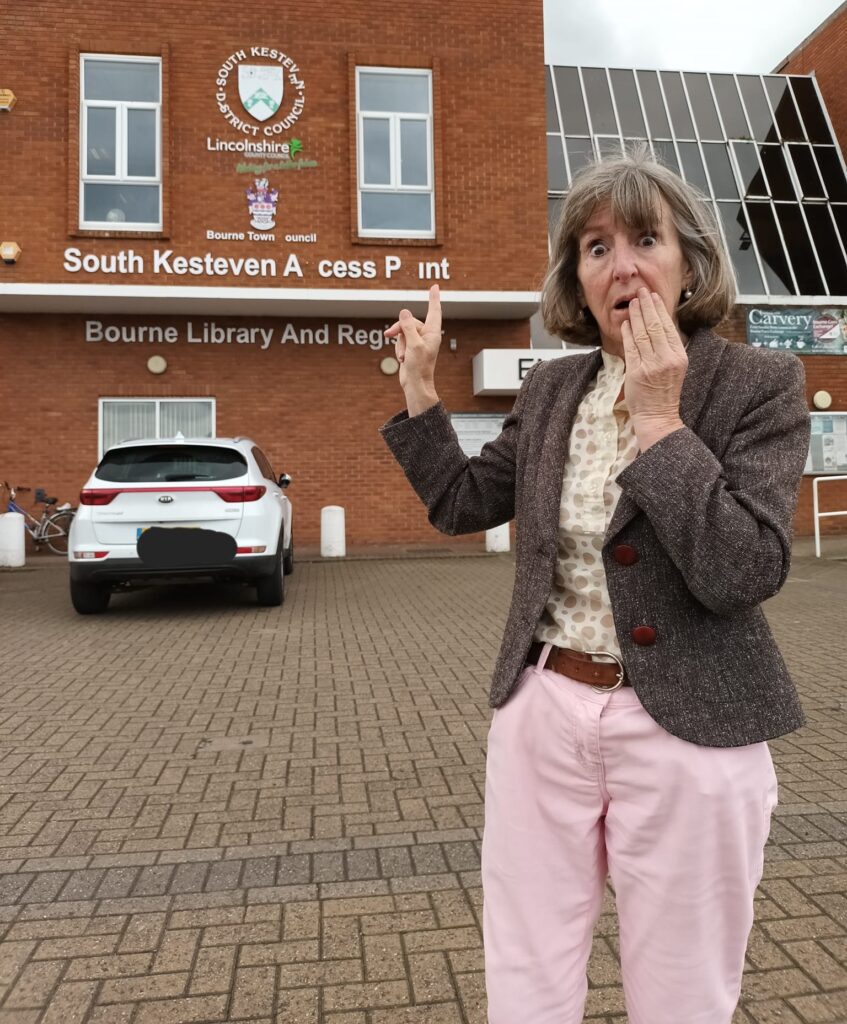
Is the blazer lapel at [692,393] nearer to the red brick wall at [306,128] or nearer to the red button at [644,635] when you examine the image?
the red button at [644,635]

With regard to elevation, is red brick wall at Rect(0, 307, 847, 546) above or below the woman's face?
above

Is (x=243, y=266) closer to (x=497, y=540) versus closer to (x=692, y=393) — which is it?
(x=497, y=540)

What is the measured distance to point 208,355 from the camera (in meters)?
13.9

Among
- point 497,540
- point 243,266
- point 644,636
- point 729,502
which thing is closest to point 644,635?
point 644,636

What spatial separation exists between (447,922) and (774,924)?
982 mm

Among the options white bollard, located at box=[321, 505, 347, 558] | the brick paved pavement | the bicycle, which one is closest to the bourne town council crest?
white bollard, located at box=[321, 505, 347, 558]

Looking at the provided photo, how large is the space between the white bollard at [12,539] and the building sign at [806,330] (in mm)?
12448

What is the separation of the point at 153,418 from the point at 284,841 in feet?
38.3

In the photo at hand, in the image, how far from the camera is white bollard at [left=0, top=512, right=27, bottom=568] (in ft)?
40.8

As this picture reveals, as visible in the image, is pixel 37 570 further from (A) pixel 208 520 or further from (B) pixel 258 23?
(B) pixel 258 23

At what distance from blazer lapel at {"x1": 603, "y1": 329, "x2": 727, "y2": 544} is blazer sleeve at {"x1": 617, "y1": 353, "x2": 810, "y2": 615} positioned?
2.5 inches

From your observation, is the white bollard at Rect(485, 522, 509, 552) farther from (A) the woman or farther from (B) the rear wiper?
(A) the woman

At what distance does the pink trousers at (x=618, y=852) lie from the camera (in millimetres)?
1338

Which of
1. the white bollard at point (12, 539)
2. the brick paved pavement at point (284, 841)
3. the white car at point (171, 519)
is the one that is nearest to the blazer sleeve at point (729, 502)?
the brick paved pavement at point (284, 841)
